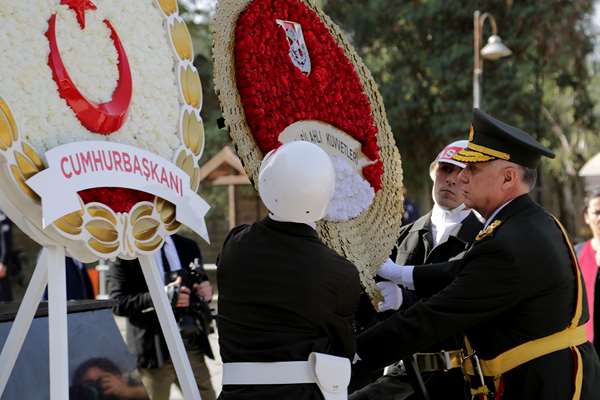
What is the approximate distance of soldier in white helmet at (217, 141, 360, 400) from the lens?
73.2 inches

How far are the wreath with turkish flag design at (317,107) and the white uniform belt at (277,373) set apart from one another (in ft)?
1.68

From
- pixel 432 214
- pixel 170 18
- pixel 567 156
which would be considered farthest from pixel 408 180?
pixel 170 18

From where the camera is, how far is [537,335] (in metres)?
2.31

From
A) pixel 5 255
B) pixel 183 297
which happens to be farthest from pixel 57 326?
pixel 5 255

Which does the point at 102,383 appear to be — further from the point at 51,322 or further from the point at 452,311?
the point at 452,311

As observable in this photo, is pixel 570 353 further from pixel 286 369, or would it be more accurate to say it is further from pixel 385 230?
pixel 286 369

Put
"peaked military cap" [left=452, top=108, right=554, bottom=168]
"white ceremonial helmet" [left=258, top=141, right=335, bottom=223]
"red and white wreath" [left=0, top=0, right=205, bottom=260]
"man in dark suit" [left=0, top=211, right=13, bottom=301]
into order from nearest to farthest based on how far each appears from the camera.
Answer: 1. "white ceremonial helmet" [left=258, top=141, right=335, bottom=223]
2. "red and white wreath" [left=0, top=0, right=205, bottom=260]
3. "peaked military cap" [left=452, top=108, right=554, bottom=168]
4. "man in dark suit" [left=0, top=211, right=13, bottom=301]

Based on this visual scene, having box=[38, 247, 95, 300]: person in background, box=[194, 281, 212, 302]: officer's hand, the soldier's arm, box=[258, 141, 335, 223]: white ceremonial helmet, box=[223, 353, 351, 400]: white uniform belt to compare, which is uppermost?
box=[258, 141, 335, 223]: white ceremonial helmet

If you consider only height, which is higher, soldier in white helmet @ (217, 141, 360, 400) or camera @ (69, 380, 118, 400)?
soldier in white helmet @ (217, 141, 360, 400)

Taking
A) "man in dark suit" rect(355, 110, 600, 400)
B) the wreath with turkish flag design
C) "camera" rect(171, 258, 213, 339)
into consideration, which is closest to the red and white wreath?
the wreath with turkish flag design

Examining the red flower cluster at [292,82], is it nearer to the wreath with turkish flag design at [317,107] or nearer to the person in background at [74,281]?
the wreath with turkish flag design at [317,107]

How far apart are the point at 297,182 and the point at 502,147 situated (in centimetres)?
92

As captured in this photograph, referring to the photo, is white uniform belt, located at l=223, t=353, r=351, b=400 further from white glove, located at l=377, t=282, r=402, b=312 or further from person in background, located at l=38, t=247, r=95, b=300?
person in background, located at l=38, t=247, r=95, b=300

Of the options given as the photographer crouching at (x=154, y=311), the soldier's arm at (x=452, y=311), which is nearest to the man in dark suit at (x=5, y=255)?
the photographer crouching at (x=154, y=311)
